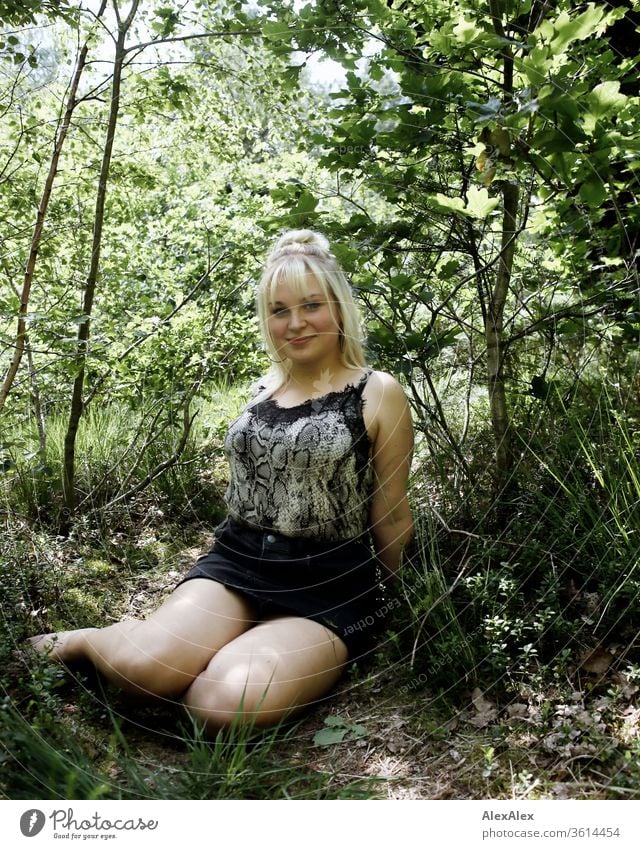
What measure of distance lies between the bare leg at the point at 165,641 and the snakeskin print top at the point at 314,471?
0.86 feet

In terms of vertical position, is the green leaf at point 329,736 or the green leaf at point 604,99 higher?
the green leaf at point 604,99

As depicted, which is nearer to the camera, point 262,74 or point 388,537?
point 388,537

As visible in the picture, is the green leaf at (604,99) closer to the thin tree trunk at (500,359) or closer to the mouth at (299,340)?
the thin tree trunk at (500,359)

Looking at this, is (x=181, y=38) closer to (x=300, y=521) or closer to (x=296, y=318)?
(x=296, y=318)

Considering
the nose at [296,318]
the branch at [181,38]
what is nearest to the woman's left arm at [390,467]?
the nose at [296,318]

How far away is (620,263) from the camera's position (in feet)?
5.58

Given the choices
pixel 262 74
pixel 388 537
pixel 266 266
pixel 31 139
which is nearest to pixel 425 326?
pixel 266 266

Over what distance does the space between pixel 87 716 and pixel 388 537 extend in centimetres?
92

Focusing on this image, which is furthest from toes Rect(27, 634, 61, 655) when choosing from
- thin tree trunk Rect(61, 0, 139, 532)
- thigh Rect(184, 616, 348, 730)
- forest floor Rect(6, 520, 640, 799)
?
thin tree trunk Rect(61, 0, 139, 532)

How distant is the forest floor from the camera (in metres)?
1.23

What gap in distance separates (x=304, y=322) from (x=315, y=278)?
0.12 metres

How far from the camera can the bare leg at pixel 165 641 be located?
1581mm

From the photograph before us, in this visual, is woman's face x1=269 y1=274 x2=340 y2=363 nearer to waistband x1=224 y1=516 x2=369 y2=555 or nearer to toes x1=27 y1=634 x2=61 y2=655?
waistband x1=224 y1=516 x2=369 y2=555

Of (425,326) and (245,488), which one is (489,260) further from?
(245,488)
